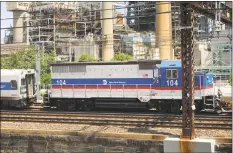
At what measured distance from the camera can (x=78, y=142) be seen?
13.2 metres

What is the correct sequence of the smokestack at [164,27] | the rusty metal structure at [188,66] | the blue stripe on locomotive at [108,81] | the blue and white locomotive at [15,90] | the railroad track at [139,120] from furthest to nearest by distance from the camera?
1. the smokestack at [164,27]
2. the blue and white locomotive at [15,90]
3. the blue stripe on locomotive at [108,81]
4. the railroad track at [139,120]
5. the rusty metal structure at [188,66]

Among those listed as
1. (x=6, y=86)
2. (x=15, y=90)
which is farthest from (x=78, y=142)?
(x=6, y=86)

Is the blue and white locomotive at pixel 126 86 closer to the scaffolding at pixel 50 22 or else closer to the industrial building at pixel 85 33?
the industrial building at pixel 85 33

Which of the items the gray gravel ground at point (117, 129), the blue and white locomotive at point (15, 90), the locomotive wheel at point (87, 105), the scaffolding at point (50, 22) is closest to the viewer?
the gray gravel ground at point (117, 129)

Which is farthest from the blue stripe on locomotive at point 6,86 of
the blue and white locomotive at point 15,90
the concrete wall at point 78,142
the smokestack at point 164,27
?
the smokestack at point 164,27

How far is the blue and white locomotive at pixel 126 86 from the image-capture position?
1947cm

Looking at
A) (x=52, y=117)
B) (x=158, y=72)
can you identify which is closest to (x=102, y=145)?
(x=52, y=117)

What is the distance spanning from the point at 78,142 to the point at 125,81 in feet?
27.4

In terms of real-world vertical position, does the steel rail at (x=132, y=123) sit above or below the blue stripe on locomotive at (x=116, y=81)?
below

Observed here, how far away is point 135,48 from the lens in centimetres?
5966

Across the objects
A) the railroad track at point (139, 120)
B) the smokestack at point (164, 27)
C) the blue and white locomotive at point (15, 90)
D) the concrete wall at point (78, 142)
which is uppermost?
the smokestack at point (164, 27)

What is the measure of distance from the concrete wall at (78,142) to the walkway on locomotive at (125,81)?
24.6 feet

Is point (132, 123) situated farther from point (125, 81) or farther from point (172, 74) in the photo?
point (125, 81)

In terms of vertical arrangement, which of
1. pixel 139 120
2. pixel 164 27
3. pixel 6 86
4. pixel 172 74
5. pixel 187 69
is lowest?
pixel 139 120
